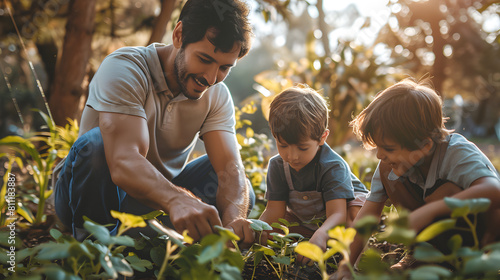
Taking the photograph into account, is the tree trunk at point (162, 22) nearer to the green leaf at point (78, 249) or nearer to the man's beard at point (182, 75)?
the man's beard at point (182, 75)

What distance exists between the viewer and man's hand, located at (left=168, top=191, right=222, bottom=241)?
37.9 inches

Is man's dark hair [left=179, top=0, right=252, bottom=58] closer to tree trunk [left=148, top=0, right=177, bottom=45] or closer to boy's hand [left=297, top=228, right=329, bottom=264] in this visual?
boy's hand [left=297, top=228, right=329, bottom=264]

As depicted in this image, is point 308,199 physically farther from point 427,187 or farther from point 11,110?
point 11,110

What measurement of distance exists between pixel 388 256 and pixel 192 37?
1.08 meters

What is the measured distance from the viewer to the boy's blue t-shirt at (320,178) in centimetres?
138

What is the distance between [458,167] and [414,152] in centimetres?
11

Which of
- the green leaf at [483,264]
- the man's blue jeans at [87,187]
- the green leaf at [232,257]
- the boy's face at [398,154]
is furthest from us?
the man's blue jeans at [87,187]

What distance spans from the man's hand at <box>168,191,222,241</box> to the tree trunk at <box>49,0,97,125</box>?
76.9 inches

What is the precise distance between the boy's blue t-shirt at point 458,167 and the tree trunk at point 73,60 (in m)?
2.24

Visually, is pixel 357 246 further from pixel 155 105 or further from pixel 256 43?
pixel 256 43

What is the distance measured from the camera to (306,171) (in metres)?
1.48

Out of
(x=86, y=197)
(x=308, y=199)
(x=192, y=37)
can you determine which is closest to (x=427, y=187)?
(x=308, y=199)

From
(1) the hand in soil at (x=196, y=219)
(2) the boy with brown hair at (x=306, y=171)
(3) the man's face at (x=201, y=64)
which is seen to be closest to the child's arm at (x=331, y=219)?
(2) the boy with brown hair at (x=306, y=171)

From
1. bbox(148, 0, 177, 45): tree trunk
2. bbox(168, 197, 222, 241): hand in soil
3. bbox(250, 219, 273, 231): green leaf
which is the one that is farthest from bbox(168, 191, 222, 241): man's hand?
bbox(148, 0, 177, 45): tree trunk
